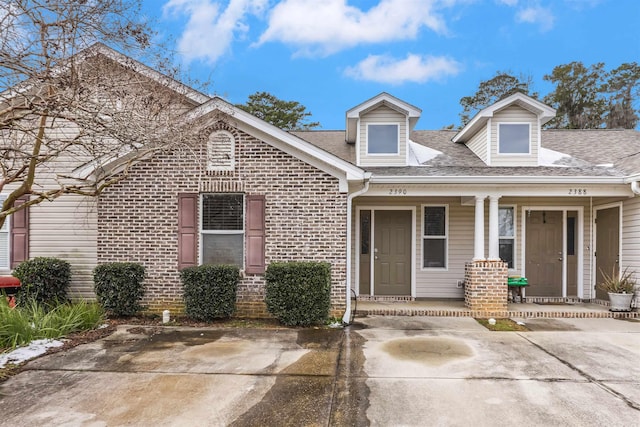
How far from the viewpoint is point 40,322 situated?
234 inches

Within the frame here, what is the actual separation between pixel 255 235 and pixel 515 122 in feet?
20.5

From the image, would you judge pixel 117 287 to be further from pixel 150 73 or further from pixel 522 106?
pixel 522 106

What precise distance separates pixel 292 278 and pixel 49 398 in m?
3.62

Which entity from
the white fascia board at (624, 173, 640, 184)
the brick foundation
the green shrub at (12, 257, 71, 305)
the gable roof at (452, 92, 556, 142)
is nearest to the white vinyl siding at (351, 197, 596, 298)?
the brick foundation

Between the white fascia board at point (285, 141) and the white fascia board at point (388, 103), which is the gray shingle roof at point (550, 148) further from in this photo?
the white fascia board at point (285, 141)

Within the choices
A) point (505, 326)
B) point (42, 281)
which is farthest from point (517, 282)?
point (42, 281)

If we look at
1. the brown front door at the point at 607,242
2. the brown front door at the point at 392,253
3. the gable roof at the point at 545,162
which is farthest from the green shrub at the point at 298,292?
the brown front door at the point at 607,242

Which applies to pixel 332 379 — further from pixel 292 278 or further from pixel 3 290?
pixel 3 290

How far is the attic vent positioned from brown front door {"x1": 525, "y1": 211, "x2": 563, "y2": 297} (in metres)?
6.75

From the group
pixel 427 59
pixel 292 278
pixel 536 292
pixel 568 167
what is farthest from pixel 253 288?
pixel 427 59

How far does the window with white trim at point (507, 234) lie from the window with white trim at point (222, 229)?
5.90 metres

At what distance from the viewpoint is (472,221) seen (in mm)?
9281

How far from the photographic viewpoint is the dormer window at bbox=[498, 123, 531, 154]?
8.95 metres

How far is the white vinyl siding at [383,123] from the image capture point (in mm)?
9023
